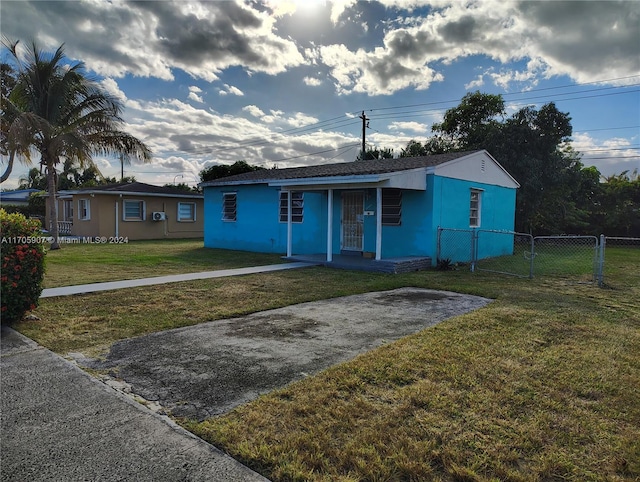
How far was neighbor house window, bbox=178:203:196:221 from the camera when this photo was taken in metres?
24.3

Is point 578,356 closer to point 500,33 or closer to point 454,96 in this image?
point 500,33

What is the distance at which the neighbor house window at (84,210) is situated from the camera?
72.2 feet

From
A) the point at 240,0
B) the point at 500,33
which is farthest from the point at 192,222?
the point at 500,33

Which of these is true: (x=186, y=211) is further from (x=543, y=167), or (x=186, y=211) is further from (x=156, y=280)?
(x=543, y=167)

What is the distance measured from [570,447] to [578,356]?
1982mm

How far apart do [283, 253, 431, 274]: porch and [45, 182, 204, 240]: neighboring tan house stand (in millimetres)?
13637

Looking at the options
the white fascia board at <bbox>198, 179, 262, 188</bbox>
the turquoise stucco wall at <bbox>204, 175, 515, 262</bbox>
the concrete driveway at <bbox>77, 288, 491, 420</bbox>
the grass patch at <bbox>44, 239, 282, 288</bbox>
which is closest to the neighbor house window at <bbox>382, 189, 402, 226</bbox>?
the turquoise stucco wall at <bbox>204, 175, 515, 262</bbox>

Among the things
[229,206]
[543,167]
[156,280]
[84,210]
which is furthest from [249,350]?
[84,210]

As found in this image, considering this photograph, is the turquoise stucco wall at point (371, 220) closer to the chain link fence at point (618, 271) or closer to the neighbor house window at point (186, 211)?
the chain link fence at point (618, 271)

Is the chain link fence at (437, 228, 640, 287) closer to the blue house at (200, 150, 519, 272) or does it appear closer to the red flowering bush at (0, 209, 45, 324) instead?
the blue house at (200, 150, 519, 272)

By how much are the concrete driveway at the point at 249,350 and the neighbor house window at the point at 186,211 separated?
19563mm

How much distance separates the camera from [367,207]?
42.2ft

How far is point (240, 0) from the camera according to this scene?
9.38m

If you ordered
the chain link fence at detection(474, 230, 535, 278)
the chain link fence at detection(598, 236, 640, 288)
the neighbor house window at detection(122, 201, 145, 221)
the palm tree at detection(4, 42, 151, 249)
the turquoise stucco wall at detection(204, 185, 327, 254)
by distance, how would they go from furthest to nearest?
1. the neighbor house window at detection(122, 201, 145, 221)
2. the palm tree at detection(4, 42, 151, 249)
3. the turquoise stucco wall at detection(204, 185, 327, 254)
4. the chain link fence at detection(474, 230, 535, 278)
5. the chain link fence at detection(598, 236, 640, 288)
